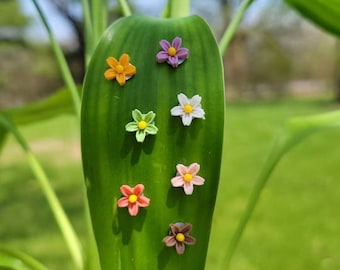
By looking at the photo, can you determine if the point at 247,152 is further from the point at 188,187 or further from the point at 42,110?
the point at 188,187

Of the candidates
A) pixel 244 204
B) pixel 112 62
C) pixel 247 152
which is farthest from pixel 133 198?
pixel 247 152

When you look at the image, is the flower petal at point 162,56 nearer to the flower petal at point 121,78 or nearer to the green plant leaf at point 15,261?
the flower petal at point 121,78

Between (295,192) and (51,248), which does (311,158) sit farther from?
(51,248)

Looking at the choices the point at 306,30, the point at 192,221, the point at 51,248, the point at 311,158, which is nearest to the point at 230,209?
the point at 51,248

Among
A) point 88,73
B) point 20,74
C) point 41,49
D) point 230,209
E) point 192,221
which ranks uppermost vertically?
point 41,49

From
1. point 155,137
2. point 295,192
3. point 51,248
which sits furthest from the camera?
point 295,192

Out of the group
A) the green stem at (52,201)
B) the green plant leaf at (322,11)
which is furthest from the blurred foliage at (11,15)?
the green plant leaf at (322,11)
